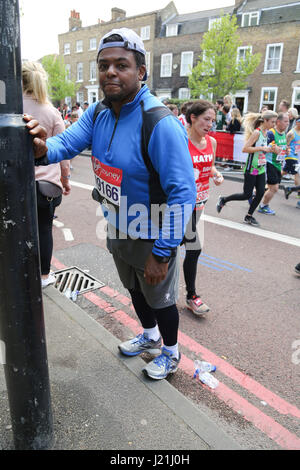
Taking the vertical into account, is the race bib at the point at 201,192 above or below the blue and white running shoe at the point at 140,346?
above

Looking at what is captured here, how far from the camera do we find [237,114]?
38.6 ft

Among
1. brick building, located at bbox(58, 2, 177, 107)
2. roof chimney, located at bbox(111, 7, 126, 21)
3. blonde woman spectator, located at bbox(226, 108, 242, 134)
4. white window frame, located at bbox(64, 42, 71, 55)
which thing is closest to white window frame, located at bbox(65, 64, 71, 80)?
brick building, located at bbox(58, 2, 177, 107)

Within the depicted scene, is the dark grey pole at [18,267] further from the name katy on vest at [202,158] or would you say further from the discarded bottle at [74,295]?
the name katy on vest at [202,158]

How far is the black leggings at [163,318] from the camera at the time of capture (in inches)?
92.4

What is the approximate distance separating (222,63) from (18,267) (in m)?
27.9

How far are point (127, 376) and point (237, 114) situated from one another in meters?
11.0

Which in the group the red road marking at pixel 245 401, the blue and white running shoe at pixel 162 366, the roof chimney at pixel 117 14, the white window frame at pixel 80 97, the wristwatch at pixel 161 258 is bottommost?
the red road marking at pixel 245 401

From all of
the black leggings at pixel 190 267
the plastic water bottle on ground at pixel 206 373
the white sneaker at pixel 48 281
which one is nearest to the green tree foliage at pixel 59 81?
the white sneaker at pixel 48 281

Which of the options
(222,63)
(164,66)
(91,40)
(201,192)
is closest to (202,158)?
(201,192)

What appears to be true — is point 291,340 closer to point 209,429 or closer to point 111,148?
point 209,429

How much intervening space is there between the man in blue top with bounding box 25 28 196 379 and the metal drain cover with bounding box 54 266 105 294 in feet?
5.06

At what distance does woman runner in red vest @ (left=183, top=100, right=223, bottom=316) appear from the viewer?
3186mm

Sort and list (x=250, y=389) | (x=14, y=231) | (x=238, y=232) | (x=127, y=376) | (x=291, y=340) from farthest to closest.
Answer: (x=238, y=232) → (x=291, y=340) → (x=250, y=389) → (x=127, y=376) → (x=14, y=231)
